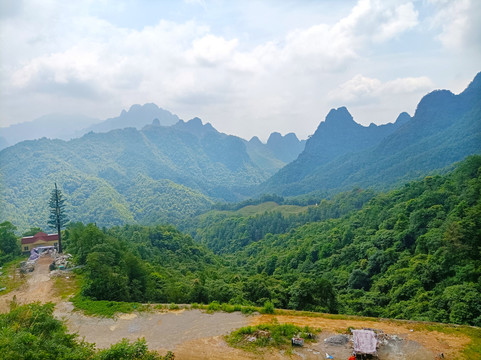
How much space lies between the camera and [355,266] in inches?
1249

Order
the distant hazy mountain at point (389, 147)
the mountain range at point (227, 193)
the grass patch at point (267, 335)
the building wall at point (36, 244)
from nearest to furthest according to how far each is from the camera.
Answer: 1. the grass patch at point (267, 335)
2. the building wall at point (36, 244)
3. the distant hazy mountain at point (389, 147)
4. the mountain range at point (227, 193)

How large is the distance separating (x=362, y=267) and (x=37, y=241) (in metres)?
31.6

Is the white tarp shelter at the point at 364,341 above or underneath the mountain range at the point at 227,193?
underneath

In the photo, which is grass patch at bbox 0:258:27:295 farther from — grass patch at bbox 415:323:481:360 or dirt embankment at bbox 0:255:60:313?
grass patch at bbox 415:323:481:360

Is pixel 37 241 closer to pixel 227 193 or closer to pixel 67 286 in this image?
pixel 67 286

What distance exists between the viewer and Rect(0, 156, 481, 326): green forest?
772 inches

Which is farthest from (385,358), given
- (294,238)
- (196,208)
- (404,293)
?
(196,208)

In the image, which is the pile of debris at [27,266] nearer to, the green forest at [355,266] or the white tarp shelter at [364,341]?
the green forest at [355,266]

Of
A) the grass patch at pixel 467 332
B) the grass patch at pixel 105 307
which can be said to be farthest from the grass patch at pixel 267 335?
the grass patch at pixel 105 307

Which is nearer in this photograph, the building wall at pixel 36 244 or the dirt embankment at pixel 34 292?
the dirt embankment at pixel 34 292

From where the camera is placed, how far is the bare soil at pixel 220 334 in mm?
13055

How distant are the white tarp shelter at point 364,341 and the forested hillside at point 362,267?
555 cm

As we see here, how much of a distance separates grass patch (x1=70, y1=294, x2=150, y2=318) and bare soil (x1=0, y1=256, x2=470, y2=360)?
0.35m

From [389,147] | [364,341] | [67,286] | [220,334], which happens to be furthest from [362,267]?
[389,147]
